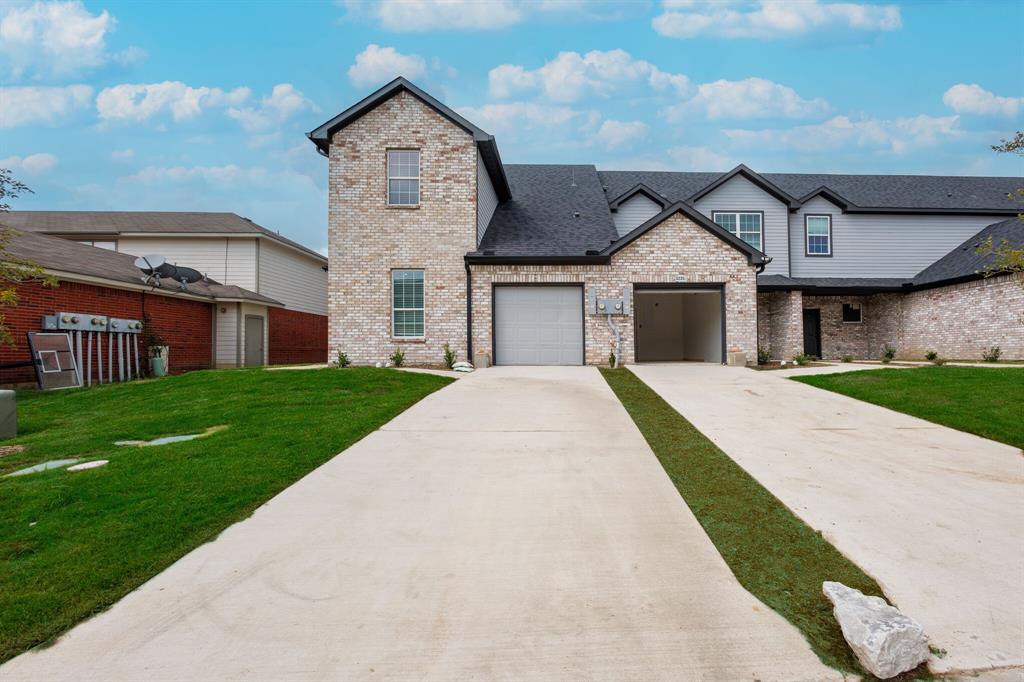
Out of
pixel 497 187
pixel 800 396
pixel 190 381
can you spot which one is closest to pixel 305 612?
pixel 800 396

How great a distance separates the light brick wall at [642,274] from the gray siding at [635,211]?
4380 mm

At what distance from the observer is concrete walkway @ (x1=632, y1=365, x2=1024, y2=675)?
3238 mm

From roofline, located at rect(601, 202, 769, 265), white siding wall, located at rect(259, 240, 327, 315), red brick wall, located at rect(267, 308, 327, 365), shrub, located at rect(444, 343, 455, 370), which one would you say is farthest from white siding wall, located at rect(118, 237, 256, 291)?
roofline, located at rect(601, 202, 769, 265)

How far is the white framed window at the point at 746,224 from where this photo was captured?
19.9 m

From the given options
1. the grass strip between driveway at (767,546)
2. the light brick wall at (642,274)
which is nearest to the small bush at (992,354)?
the light brick wall at (642,274)

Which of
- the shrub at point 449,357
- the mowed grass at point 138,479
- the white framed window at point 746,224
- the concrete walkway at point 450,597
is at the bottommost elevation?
the concrete walkway at point 450,597

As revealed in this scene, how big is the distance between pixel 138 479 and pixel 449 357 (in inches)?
398

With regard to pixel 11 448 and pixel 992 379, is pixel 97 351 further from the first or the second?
pixel 992 379

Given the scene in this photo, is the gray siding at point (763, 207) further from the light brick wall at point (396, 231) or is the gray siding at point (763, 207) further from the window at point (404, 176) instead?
the window at point (404, 176)

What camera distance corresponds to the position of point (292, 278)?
81.2 feet

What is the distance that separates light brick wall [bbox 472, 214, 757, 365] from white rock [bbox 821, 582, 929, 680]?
1265cm

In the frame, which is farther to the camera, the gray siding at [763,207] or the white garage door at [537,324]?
the gray siding at [763,207]

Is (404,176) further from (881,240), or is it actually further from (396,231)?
(881,240)

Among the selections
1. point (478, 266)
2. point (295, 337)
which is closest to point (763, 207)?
point (478, 266)
